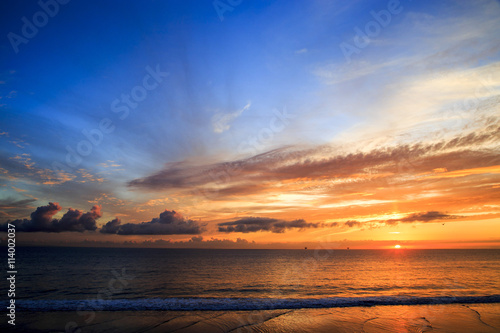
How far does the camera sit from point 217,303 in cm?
2466

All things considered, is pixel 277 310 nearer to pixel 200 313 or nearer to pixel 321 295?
pixel 200 313

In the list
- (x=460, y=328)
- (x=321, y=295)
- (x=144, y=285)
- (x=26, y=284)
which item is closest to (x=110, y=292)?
(x=144, y=285)

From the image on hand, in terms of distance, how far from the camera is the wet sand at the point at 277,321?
17.2 metres

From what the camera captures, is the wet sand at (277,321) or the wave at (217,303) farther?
the wave at (217,303)

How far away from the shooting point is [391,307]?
2341cm

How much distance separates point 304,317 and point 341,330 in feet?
12.0

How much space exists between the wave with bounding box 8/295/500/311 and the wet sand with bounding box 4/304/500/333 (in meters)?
1.45

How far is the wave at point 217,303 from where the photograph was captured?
74.2 ft

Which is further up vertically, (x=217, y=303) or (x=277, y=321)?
(x=277, y=321)

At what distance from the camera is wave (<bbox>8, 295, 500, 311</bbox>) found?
22625 mm

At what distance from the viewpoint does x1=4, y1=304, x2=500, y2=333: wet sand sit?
17.2m

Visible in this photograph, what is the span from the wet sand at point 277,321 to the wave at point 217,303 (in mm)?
1452

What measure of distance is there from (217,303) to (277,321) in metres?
7.92

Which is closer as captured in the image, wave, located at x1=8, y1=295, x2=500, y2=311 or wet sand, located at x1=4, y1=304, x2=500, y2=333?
wet sand, located at x1=4, y1=304, x2=500, y2=333
